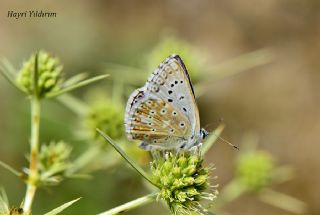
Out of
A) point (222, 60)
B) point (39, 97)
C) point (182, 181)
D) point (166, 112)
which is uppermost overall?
point (222, 60)

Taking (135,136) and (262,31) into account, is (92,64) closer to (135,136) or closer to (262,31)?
(262,31)

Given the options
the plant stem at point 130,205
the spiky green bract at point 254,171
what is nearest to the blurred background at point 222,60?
the spiky green bract at point 254,171

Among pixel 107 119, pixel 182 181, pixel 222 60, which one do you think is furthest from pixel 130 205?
pixel 222 60

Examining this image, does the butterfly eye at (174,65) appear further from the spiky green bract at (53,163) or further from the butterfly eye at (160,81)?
the spiky green bract at (53,163)

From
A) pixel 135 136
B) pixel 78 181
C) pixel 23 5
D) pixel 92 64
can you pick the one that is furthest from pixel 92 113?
pixel 23 5

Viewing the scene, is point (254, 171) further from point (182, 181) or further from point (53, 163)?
point (53, 163)
